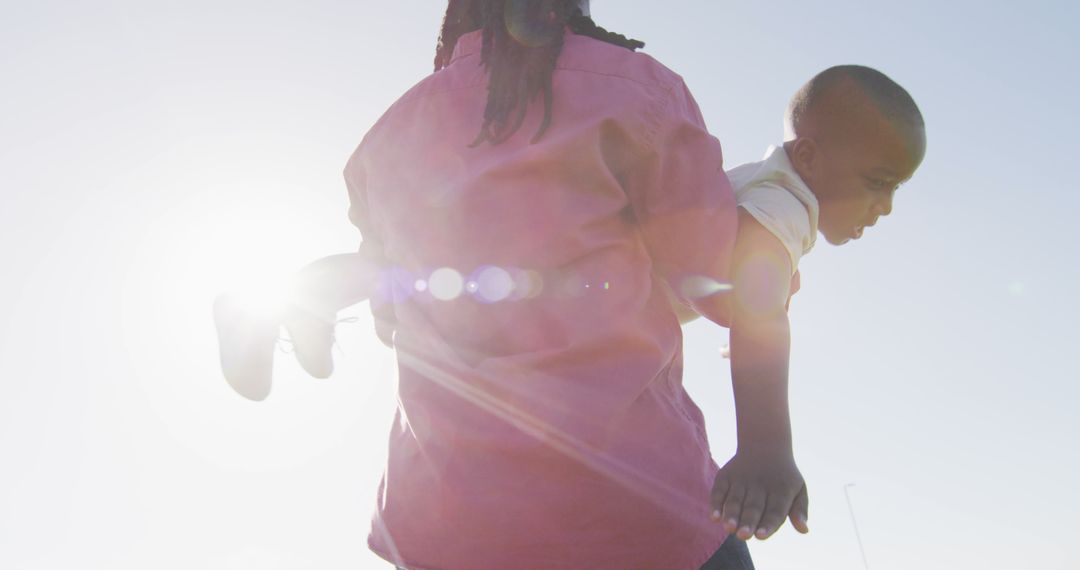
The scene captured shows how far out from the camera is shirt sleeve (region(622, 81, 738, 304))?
1.71 metres

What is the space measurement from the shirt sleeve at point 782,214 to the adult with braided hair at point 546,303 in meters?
0.13

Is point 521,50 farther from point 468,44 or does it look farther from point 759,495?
point 759,495

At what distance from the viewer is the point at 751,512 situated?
4.98 feet

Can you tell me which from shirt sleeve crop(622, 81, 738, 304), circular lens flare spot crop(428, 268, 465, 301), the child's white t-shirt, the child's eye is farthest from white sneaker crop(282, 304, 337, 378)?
the child's eye

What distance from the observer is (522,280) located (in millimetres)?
1656

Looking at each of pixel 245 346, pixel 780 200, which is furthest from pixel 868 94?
pixel 245 346

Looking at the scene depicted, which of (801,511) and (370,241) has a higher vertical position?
(370,241)

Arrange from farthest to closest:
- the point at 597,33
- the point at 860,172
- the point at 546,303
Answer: the point at 860,172 → the point at 597,33 → the point at 546,303

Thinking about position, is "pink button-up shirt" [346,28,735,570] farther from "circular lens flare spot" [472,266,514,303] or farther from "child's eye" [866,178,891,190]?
"child's eye" [866,178,891,190]

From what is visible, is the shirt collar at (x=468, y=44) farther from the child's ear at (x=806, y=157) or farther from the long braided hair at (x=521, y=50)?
the child's ear at (x=806, y=157)

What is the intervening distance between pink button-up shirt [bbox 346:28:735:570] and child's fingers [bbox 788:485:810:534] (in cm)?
15

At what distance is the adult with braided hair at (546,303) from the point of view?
1.53m

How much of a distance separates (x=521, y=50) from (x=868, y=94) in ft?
3.22

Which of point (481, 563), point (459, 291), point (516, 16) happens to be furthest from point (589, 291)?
point (516, 16)
